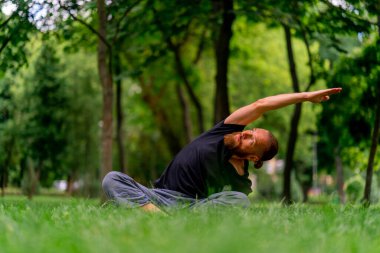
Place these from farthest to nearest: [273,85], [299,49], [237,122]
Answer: [299,49] → [273,85] → [237,122]

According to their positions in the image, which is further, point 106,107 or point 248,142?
point 106,107

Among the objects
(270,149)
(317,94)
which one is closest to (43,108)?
(270,149)

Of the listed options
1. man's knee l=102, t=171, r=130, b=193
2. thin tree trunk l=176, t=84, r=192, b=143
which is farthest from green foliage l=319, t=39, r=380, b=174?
thin tree trunk l=176, t=84, r=192, b=143

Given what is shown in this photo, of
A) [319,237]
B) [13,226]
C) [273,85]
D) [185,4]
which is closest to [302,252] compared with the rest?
[319,237]

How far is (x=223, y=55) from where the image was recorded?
54.5ft

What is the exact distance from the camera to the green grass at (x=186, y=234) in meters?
3.30

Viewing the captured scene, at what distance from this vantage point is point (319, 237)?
4160 millimetres

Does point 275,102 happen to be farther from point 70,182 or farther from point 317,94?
point 70,182

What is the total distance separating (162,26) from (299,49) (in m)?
19.7

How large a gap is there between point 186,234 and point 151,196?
328cm

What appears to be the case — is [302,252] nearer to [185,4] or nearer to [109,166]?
[109,166]

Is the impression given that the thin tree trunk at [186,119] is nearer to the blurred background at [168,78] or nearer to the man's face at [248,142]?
the blurred background at [168,78]

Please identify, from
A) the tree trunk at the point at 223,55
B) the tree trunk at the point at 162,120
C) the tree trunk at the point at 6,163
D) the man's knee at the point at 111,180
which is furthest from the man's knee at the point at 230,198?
the tree trunk at the point at 162,120

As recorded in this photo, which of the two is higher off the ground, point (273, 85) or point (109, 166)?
point (273, 85)
